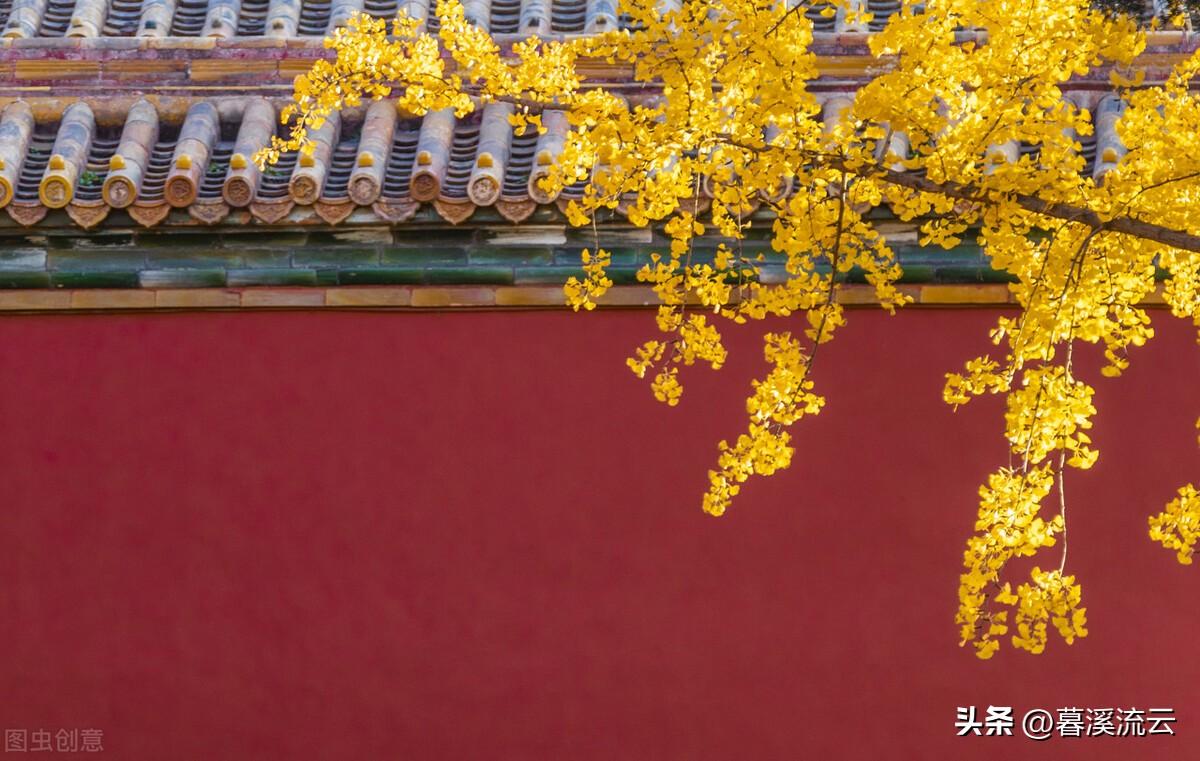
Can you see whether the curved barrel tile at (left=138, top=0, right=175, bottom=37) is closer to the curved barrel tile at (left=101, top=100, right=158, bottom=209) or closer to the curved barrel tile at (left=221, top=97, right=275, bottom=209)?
the curved barrel tile at (left=101, top=100, right=158, bottom=209)

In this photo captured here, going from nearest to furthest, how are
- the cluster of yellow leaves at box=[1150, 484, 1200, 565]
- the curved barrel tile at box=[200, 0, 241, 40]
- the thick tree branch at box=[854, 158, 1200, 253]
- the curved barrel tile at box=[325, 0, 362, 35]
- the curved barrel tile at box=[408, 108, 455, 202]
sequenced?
the thick tree branch at box=[854, 158, 1200, 253]
the cluster of yellow leaves at box=[1150, 484, 1200, 565]
the curved barrel tile at box=[408, 108, 455, 202]
the curved barrel tile at box=[200, 0, 241, 40]
the curved barrel tile at box=[325, 0, 362, 35]

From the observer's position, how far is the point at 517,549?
17.2 feet

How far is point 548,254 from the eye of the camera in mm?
5223

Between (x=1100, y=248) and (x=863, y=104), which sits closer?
(x=863, y=104)

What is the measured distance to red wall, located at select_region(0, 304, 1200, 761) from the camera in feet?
16.9

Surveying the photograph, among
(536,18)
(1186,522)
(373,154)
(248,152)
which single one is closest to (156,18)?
(248,152)

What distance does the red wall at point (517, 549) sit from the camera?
5156 millimetres

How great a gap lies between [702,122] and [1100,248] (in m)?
0.87

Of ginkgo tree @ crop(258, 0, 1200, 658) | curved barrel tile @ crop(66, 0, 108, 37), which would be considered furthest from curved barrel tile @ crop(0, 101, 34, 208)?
ginkgo tree @ crop(258, 0, 1200, 658)

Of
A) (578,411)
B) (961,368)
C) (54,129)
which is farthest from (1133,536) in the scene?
(54,129)

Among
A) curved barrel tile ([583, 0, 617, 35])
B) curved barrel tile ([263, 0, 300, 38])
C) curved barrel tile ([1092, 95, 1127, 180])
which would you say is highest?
curved barrel tile ([263, 0, 300, 38])

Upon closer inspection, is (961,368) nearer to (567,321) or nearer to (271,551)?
(567,321)

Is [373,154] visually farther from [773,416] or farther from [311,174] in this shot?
[773,416]

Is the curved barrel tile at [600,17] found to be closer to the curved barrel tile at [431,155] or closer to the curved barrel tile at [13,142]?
the curved barrel tile at [431,155]
